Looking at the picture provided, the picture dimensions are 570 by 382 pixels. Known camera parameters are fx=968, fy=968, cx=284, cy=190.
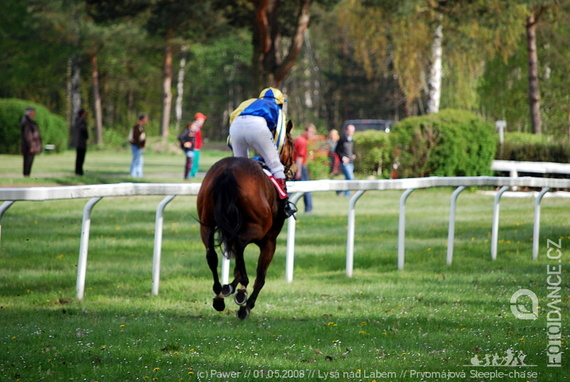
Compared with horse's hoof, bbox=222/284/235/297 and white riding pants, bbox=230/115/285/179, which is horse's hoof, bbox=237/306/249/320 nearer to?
horse's hoof, bbox=222/284/235/297

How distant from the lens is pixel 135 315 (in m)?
7.77

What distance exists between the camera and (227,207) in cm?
696

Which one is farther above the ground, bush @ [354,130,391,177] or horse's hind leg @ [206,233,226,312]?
bush @ [354,130,391,177]

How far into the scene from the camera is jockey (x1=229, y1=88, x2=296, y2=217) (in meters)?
7.58

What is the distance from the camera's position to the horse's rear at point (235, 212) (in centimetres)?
697

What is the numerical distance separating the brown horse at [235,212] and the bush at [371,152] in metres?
18.3

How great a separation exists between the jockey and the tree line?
52.3 ft

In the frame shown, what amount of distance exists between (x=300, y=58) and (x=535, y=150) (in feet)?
149

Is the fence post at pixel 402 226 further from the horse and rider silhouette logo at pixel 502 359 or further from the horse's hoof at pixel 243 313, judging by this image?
the horse and rider silhouette logo at pixel 502 359

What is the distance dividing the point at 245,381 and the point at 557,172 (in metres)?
18.6

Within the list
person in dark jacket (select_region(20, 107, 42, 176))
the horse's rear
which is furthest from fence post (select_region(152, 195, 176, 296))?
person in dark jacket (select_region(20, 107, 42, 176))

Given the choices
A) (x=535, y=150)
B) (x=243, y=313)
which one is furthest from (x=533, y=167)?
(x=243, y=313)

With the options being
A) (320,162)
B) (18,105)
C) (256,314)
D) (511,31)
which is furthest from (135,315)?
(18,105)

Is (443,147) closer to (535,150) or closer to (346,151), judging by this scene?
(535,150)
